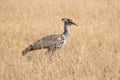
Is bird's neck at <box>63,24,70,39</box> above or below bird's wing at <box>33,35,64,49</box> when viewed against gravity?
above

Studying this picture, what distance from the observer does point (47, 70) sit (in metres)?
5.37

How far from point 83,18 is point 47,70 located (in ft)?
16.7

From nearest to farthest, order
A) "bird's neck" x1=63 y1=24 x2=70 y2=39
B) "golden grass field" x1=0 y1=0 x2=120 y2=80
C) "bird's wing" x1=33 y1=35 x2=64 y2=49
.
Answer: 1. "golden grass field" x1=0 y1=0 x2=120 y2=80
2. "bird's wing" x1=33 y1=35 x2=64 y2=49
3. "bird's neck" x1=63 y1=24 x2=70 y2=39

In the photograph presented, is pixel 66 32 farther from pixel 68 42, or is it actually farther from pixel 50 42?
pixel 68 42

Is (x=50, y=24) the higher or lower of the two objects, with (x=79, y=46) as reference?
higher

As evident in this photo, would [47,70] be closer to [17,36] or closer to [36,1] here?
[17,36]

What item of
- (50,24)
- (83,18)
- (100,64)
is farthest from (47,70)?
(83,18)

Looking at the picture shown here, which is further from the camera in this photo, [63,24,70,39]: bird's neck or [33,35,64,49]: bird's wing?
[63,24,70,39]: bird's neck

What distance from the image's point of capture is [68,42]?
7.72m

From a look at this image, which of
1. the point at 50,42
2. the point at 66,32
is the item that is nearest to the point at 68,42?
the point at 66,32

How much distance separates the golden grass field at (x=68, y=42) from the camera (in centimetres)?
541

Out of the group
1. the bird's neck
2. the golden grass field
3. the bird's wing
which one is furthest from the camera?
the bird's neck

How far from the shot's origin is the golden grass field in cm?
541

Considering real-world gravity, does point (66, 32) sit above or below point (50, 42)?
above
